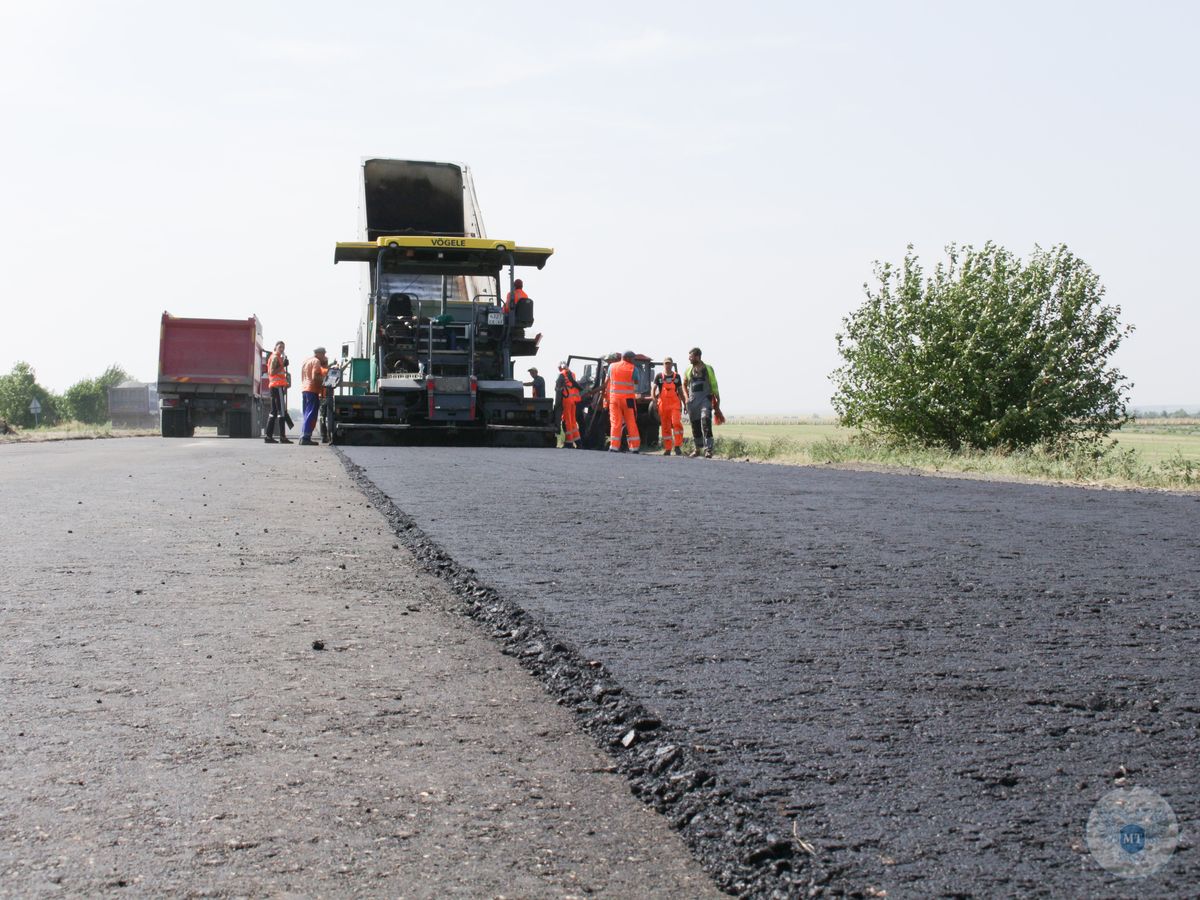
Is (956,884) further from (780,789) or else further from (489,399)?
(489,399)

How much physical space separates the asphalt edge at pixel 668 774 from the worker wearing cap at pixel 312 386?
16597mm

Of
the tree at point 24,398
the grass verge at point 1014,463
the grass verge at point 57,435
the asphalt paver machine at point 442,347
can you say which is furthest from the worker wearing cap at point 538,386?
the tree at point 24,398

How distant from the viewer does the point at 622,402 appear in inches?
797

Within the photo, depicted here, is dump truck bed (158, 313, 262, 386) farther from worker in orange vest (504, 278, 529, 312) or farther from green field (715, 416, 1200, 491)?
green field (715, 416, 1200, 491)

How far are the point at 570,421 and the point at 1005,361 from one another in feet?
26.0

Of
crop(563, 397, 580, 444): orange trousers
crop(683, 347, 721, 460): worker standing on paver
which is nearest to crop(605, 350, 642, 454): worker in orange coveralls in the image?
crop(683, 347, 721, 460): worker standing on paver

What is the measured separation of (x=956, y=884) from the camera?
7.83 ft

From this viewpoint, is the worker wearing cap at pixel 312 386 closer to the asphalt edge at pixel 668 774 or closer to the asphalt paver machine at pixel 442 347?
the asphalt paver machine at pixel 442 347

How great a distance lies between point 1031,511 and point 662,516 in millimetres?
2807

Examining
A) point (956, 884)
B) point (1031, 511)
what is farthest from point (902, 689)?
point (1031, 511)

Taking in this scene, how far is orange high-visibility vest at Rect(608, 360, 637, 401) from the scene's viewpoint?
20203mm

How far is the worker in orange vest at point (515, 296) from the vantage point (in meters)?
20.5

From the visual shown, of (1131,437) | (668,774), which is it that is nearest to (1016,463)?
(668,774)

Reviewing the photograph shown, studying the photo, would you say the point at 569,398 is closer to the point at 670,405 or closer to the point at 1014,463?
the point at 670,405
